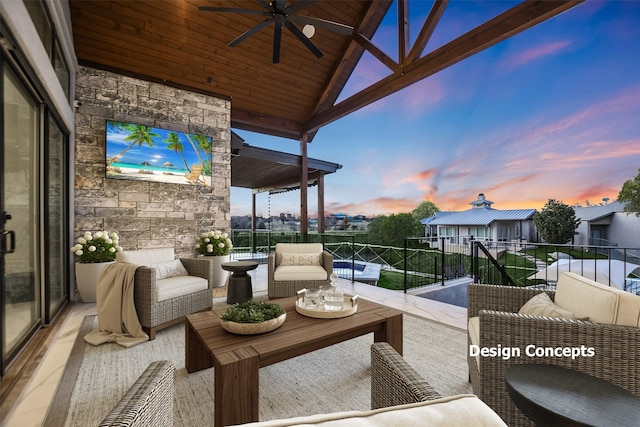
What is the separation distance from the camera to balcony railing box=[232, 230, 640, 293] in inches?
136

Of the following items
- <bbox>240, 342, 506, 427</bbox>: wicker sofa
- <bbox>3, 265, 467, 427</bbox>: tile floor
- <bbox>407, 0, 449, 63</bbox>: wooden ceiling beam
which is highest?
<bbox>407, 0, 449, 63</bbox>: wooden ceiling beam


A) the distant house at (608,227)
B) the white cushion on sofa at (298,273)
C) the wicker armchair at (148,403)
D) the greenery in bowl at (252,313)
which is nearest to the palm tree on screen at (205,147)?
the white cushion on sofa at (298,273)

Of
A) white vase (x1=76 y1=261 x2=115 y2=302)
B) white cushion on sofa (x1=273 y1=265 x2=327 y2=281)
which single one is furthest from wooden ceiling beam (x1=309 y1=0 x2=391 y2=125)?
white vase (x1=76 y1=261 x2=115 y2=302)

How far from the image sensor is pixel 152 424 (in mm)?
730

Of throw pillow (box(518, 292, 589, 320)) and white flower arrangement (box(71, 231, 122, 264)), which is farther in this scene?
white flower arrangement (box(71, 231, 122, 264))

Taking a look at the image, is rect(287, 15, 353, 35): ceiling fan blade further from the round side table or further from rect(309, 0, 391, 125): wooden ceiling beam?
the round side table

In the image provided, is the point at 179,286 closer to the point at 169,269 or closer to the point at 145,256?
the point at 169,269

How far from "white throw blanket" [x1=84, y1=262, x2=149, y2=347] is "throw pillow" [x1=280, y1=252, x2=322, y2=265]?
70.0 inches

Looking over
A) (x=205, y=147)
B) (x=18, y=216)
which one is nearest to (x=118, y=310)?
(x=18, y=216)

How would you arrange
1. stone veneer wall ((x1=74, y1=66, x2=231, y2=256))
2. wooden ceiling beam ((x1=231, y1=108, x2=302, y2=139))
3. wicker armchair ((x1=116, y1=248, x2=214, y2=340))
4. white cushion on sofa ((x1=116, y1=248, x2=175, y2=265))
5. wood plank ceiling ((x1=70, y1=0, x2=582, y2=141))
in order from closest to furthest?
1. wicker armchair ((x1=116, y1=248, x2=214, y2=340))
2. white cushion on sofa ((x1=116, y1=248, x2=175, y2=265))
3. wood plank ceiling ((x1=70, y1=0, x2=582, y2=141))
4. stone veneer wall ((x1=74, y1=66, x2=231, y2=256))
5. wooden ceiling beam ((x1=231, y1=108, x2=302, y2=139))

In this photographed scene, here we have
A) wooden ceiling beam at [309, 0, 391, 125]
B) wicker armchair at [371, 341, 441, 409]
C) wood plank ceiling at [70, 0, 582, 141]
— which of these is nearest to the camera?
wicker armchair at [371, 341, 441, 409]

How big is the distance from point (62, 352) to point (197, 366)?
1.23 meters

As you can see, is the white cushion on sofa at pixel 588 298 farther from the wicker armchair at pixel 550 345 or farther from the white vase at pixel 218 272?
the white vase at pixel 218 272

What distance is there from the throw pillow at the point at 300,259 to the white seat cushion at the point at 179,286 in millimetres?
1114
